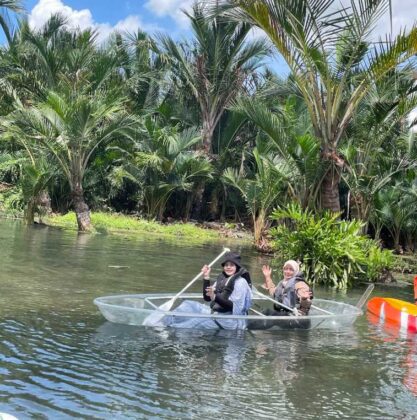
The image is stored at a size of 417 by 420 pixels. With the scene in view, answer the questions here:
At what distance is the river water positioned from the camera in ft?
15.8

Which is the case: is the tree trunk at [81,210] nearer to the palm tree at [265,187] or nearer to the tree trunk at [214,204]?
the palm tree at [265,187]

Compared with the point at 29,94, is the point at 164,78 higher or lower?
higher

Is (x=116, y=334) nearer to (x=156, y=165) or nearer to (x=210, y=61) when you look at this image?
(x=156, y=165)

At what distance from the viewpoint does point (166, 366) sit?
19.3 feet

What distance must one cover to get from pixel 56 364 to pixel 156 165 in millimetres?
17969

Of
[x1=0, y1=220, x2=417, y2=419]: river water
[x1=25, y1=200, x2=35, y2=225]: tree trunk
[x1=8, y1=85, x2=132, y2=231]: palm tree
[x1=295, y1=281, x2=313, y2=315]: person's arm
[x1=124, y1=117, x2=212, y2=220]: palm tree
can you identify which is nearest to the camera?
[x1=0, y1=220, x2=417, y2=419]: river water

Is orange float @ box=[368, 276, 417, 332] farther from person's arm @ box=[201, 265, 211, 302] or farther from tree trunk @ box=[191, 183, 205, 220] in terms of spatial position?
tree trunk @ box=[191, 183, 205, 220]

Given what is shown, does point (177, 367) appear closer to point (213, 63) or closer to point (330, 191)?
point (330, 191)

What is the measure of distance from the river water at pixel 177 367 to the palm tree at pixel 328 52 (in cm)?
490

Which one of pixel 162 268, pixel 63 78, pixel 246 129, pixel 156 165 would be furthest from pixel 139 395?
pixel 246 129

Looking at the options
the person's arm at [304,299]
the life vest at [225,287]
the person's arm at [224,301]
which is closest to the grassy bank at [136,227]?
the person's arm at [304,299]

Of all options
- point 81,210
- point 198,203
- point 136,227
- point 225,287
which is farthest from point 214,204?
point 225,287

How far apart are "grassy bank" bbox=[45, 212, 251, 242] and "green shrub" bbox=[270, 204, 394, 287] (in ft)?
26.1

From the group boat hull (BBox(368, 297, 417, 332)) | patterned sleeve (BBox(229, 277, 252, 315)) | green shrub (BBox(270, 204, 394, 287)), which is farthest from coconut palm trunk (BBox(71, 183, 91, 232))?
patterned sleeve (BBox(229, 277, 252, 315))
